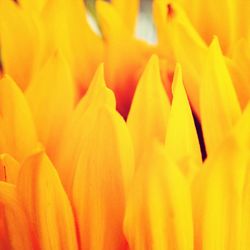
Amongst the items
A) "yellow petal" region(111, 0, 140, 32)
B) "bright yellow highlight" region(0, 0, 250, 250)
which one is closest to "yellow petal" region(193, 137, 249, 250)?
"bright yellow highlight" region(0, 0, 250, 250)

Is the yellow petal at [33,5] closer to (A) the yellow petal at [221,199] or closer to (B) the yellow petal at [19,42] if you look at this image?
(B) the yellow petal at [19,42]

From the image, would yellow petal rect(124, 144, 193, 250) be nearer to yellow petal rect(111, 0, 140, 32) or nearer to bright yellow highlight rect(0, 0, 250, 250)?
bright yellow highlight rect(0, 0, 250, 250)

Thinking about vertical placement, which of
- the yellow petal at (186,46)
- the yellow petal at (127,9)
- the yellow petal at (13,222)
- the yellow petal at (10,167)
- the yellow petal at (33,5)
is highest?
the yellow petal at (33,5)

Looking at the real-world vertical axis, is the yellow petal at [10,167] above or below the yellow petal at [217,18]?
below

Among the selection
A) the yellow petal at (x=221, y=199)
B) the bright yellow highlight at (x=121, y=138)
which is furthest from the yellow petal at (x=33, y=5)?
the yellow petal at (x=221, y=199)
